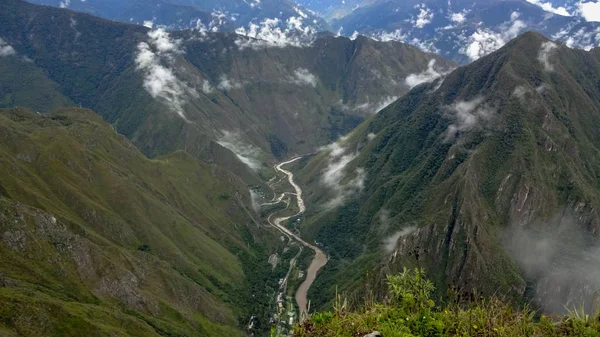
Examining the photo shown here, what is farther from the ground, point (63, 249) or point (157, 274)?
point (63, 249)

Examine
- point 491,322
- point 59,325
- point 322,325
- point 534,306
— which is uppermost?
point 491,322

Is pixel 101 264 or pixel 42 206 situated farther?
pixel 42 206

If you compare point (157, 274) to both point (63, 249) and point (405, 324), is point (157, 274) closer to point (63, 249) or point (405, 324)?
point (63, 249)

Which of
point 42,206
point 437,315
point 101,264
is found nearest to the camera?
point 437,315

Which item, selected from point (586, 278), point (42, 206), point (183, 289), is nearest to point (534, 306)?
point (586, 278)

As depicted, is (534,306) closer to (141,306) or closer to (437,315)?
(141,306)

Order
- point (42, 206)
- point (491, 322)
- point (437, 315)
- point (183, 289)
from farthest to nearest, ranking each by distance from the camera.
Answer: point (183, 289)
point (42, 206)
point (437, 315)
point (491, 322)
